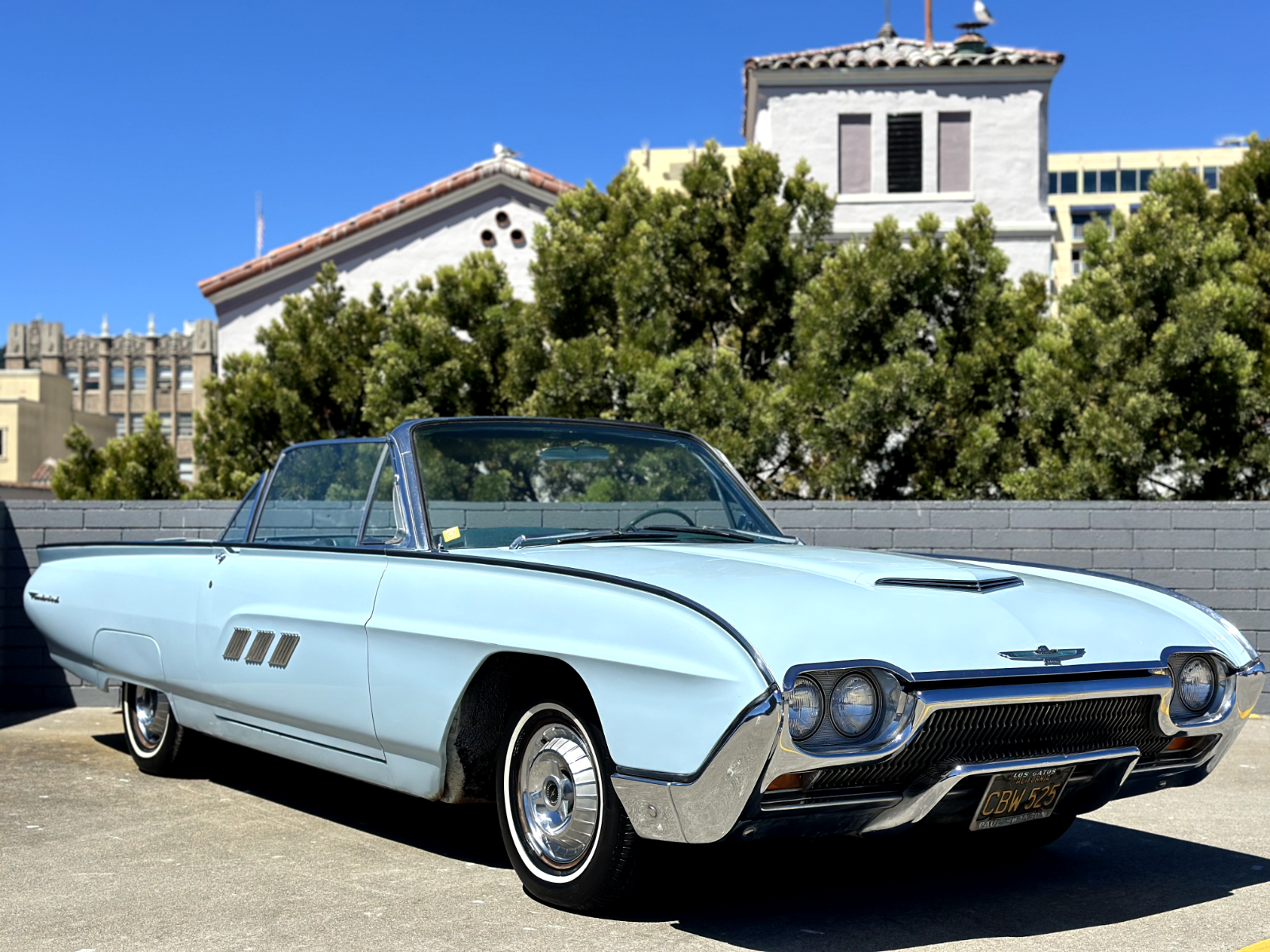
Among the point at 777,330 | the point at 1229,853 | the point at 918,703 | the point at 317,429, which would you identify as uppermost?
the point at 777,330

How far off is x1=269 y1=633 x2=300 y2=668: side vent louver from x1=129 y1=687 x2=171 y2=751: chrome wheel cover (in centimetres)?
133

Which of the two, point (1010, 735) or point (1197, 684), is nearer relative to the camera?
point (1010, 735)

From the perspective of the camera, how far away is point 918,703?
3553 mm

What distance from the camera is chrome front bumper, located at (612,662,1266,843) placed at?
3398 mm

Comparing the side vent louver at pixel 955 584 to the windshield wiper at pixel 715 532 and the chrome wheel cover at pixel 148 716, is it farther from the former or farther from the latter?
the chrome wheel cover at pixel 148 716

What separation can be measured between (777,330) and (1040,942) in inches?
383

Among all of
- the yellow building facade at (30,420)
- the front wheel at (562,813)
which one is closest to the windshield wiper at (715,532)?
the front wheel at (562,813)

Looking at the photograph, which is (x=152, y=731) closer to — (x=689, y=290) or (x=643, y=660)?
(x=643, y=660)

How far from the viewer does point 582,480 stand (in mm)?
5520

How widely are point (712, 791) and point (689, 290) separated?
9884 millimetres

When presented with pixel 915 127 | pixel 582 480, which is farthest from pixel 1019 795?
pixel 915 127

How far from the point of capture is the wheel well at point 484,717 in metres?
4.24

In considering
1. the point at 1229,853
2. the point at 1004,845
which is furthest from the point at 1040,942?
the point at 1229,853

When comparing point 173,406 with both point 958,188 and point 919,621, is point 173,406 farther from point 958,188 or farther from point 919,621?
point 919,621
